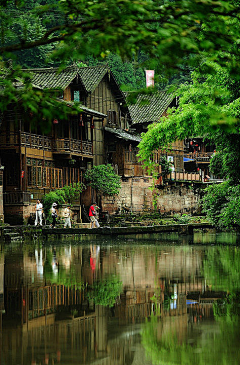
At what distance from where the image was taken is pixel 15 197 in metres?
41.5

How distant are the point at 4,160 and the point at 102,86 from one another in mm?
15518

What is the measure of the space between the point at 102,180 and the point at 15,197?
1095cm

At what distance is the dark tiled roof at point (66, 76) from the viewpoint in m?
47.3

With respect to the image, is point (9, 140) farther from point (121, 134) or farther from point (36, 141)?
point (121, 134)

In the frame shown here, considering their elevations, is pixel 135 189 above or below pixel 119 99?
below

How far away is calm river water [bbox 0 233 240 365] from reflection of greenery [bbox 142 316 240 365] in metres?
0.01

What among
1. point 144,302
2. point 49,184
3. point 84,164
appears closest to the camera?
point 144,302

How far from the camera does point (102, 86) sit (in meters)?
55.4

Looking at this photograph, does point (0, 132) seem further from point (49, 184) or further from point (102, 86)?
point (102, 86)

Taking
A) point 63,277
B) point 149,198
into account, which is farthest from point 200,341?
point 149,198

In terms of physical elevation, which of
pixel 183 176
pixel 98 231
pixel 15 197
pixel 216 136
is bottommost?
pixel 98 231

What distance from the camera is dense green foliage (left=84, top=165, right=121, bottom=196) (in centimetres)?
5075

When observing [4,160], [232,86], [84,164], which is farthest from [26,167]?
[232,86]

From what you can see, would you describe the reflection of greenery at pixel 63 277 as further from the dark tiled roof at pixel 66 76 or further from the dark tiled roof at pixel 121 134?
the dark tiled roof at pixel 121 134
